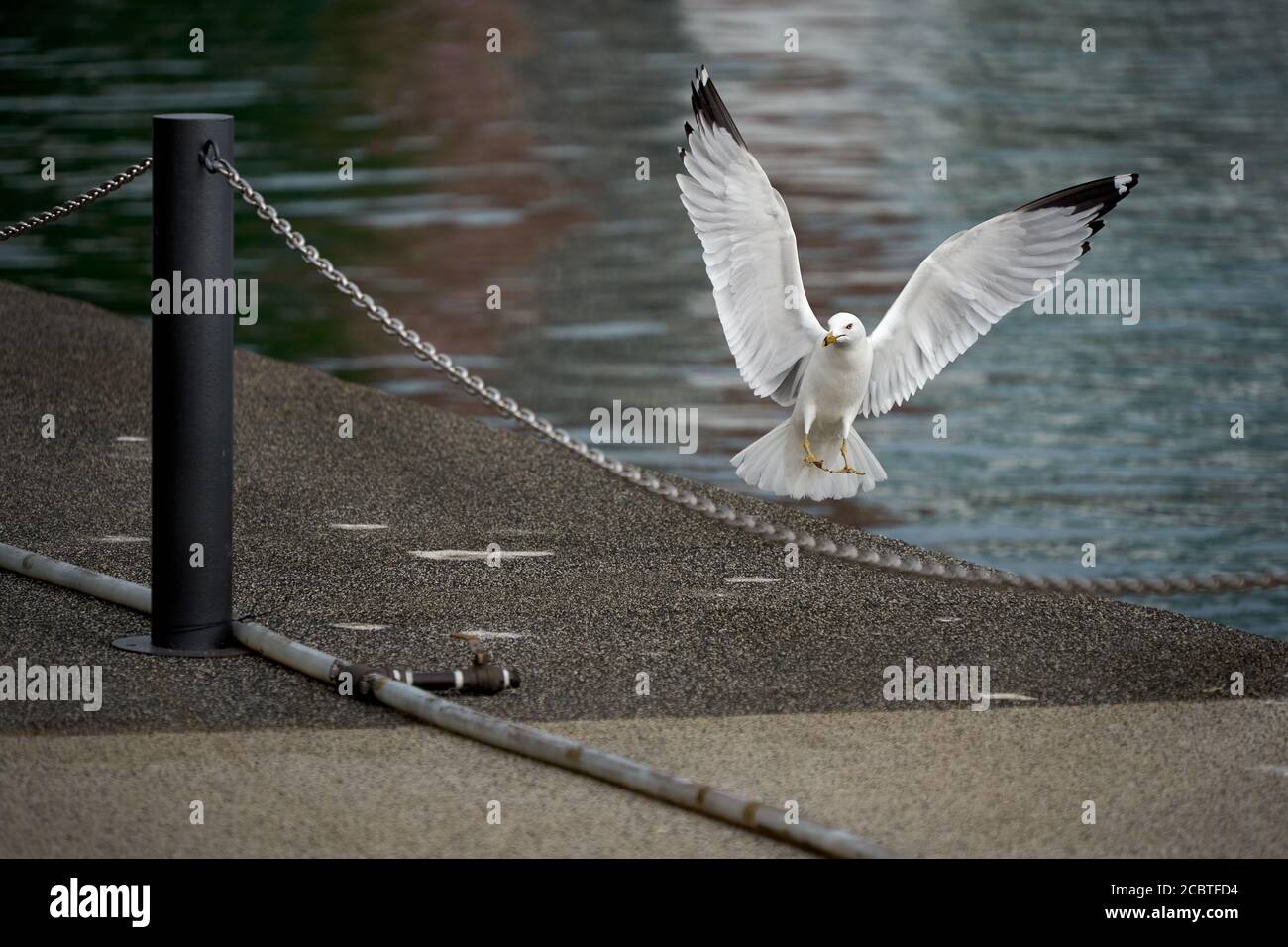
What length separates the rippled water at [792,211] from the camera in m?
7.45

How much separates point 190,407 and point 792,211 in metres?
8.59

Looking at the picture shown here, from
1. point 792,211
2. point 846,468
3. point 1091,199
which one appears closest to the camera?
point 1091,199

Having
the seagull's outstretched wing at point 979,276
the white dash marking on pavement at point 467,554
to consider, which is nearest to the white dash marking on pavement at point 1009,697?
the seagull's outstretched wing at point 979,276

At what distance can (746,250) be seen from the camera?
210 inches

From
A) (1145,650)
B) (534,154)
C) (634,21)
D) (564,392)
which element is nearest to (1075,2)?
(634,21)

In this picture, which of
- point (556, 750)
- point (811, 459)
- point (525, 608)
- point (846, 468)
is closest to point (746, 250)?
point (811, 459)

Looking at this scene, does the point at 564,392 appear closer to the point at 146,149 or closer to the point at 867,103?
the point at 146,149

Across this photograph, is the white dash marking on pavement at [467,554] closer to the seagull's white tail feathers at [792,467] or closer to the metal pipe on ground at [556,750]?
the seagull's white tail feathers at [792,467]

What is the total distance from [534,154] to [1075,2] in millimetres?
18165

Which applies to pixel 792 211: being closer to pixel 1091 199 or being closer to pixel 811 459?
pixel 811 459

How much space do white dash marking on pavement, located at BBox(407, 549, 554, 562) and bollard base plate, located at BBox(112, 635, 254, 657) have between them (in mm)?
1059

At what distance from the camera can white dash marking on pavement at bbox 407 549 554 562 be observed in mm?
5777

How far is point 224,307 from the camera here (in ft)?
15.3

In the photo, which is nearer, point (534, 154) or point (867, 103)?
point (534, 154)
